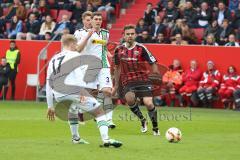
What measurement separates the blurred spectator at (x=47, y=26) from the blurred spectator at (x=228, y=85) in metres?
7.97

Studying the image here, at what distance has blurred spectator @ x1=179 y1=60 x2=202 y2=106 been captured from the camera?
84.8 feet

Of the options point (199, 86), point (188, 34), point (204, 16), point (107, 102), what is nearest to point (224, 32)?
point (188, 34)

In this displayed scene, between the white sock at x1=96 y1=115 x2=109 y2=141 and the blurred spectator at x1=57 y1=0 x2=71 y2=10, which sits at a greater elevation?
the blurred spectator at x1=57 y1=0 x2=71 y2=10

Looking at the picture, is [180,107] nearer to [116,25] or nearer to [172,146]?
[116,25]

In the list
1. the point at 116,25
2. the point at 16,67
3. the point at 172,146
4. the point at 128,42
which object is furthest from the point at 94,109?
the point at 116,25

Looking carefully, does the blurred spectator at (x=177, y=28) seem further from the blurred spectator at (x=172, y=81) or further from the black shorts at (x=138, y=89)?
the black shorts at (x=138, y=89)

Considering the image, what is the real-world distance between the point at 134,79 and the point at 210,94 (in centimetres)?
916

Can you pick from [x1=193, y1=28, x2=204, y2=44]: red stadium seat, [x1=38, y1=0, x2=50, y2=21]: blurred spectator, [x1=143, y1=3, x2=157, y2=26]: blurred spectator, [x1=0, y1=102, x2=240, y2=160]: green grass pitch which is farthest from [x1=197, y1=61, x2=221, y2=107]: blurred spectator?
[x1=38, y1=0, x2=50, y2=21]: blurred spectator

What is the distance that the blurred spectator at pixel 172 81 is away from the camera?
26.1 m

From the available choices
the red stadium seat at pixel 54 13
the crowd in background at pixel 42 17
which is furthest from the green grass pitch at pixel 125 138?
the red stadium seat at pixel 54 13

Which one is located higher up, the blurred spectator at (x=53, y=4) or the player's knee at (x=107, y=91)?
the blurred spectator at (x=53, y=4)

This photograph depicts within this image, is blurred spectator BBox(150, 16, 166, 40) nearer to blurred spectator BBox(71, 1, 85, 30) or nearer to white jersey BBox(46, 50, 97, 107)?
blurred spectator BBox(71, 1, 85, 30)

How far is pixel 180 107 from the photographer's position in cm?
2598

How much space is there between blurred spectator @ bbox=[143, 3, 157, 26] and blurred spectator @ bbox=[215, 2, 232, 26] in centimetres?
271
